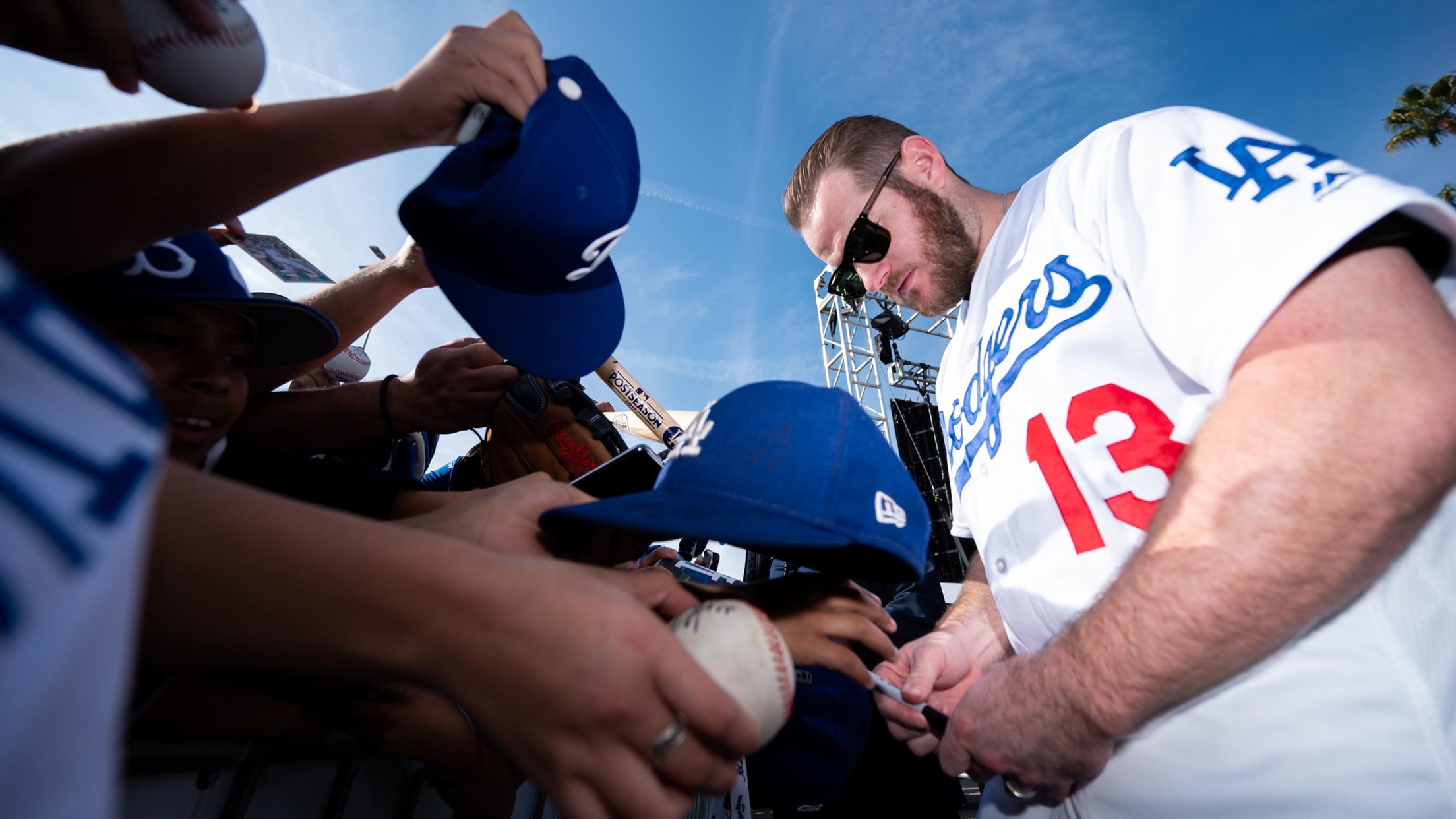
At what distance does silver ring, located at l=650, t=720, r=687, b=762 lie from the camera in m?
0.52

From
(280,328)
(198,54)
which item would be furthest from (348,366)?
(198,54)

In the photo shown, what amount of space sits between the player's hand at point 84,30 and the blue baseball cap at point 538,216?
1.52ft

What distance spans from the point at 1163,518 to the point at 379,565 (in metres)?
1.16

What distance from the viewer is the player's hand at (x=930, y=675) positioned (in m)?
1.37

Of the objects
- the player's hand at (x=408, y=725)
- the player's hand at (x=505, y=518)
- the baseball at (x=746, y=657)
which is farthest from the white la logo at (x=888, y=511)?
the player's hand at (x=408, y=725)

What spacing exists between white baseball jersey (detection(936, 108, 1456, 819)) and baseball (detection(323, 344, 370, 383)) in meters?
3.30

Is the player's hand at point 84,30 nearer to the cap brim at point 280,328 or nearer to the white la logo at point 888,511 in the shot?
the cap brim at point 280,328

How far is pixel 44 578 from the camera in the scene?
0.24 metres

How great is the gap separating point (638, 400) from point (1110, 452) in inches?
96.0

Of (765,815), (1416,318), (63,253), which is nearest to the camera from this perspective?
(1416,318)

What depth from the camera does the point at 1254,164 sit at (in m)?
1.06

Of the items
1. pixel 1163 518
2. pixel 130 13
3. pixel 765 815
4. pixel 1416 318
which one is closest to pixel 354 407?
pixel 130 13

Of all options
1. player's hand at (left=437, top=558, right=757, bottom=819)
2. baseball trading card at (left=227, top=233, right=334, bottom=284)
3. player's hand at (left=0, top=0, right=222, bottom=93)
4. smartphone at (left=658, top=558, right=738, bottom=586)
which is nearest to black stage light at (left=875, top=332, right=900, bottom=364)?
smartphone at (left=658, top=558, right=738, bottom=586)

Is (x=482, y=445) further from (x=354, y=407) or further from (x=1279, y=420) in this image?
(x=1279, y=420)
